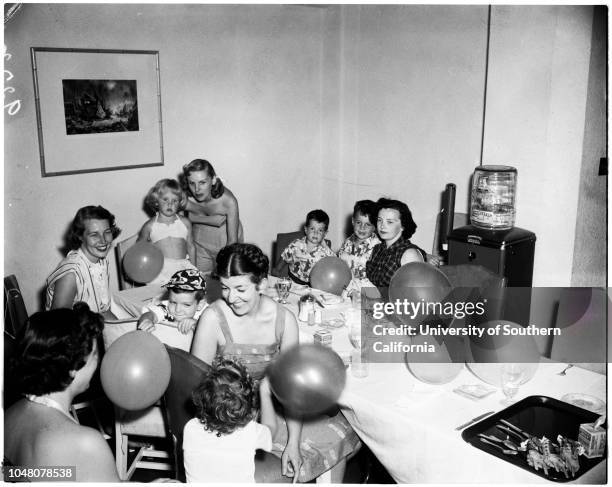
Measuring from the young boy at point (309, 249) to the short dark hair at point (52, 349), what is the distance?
241 centimetres

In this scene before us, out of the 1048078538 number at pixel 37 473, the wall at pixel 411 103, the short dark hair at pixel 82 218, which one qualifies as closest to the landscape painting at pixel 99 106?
the short dark hair at pixel 82 218

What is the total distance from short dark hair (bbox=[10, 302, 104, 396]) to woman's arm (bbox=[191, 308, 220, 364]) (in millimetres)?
683

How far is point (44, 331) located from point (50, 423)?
0.27 meters

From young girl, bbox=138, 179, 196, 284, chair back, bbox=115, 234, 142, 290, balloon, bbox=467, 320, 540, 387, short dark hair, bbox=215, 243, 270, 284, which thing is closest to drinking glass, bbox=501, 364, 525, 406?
balloon, bbox=467, 320, 540, 387

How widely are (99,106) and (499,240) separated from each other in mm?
3035

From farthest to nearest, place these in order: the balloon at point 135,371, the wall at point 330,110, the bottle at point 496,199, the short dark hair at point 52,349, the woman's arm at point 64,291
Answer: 1. the bottle at point 496,199
2. the wall at point 330,110
3. the woman's arm at point 64,291
4. the balloon at point 135,371
5. the short dark hair at point 52,349

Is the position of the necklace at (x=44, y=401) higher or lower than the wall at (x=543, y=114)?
lower

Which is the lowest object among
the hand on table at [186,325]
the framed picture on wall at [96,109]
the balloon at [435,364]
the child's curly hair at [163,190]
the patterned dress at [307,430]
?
the patterned dress at [307,430]

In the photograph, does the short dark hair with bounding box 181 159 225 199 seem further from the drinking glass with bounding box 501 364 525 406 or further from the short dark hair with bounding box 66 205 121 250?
the drinking glass with bounding box 501 364 525 406

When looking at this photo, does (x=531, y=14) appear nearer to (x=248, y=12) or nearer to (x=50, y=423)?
(x=248, y=12)

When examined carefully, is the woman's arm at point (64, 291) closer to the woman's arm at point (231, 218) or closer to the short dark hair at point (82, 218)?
the short dark hair at point (82, 218)

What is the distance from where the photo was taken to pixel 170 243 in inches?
161

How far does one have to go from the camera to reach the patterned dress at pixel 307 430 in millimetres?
2277

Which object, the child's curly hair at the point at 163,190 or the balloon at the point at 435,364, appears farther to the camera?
the child's curly hair at the point at 163,190
